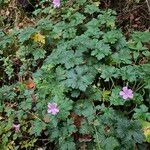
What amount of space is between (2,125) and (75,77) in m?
0.90

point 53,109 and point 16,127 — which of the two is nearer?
point 53,109

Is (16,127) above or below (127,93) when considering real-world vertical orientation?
below

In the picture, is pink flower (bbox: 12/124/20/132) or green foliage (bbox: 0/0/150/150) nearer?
green foliage (bbox: 0/0/150/150)

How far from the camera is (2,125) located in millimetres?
3682

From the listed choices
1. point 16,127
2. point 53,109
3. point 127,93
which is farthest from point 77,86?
point 16,127

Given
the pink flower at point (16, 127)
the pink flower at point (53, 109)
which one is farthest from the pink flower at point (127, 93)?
the pink flower at point (16, 127)

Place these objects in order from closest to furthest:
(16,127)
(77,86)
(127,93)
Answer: (127,93) → (77,86) → (16,127)

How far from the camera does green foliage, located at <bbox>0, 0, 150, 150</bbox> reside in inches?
130

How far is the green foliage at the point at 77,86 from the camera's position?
10.8 feet

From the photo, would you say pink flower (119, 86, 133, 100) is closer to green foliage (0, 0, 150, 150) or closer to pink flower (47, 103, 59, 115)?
green foliage (0, 0, 150, 150)

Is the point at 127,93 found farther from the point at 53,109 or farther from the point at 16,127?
the point at 16,127

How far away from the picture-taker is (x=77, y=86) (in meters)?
3.42

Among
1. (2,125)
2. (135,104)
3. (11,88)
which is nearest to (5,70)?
(11,88)

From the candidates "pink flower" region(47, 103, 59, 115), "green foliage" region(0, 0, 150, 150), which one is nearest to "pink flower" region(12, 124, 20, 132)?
"green foliage" region(0, 0, 150, 150)
